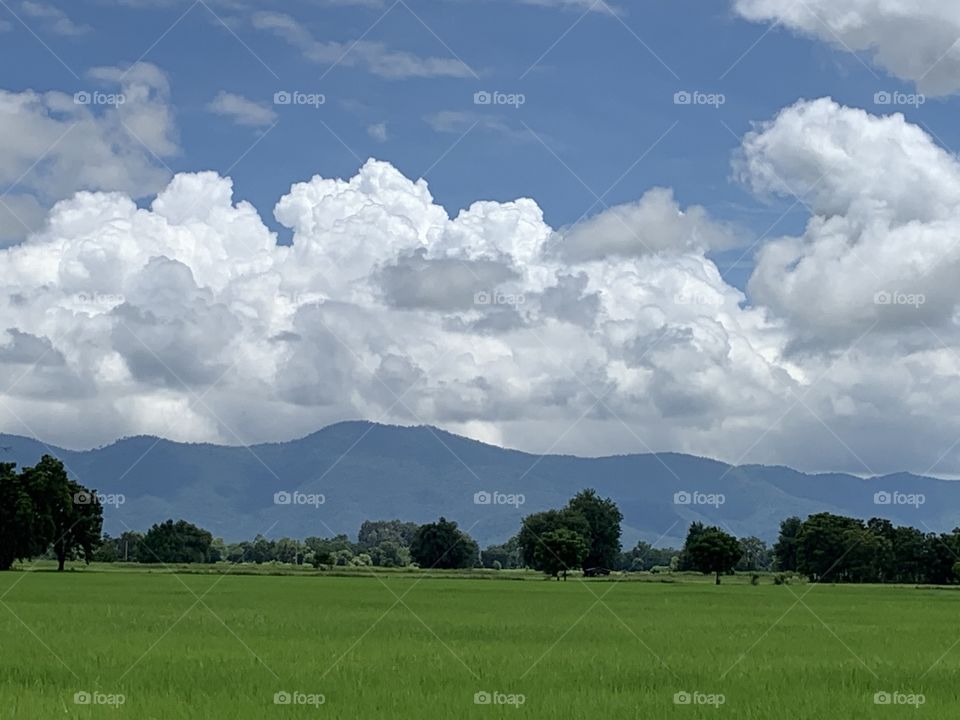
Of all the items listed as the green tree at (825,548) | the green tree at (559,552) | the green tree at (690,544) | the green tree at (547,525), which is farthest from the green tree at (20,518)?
the green tree at (825,548)

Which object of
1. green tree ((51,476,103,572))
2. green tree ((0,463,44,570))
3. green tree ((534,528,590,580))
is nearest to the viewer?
green tree ((0,463,44,570))

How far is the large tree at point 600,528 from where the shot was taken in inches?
6535

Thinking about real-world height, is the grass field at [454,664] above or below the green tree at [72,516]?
below

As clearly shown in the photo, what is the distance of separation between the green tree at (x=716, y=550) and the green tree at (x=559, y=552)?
13.7 m

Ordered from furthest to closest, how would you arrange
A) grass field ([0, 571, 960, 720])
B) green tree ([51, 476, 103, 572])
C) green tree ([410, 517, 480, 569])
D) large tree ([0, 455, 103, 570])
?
1. green tree ([410, 517, 480, 569])
2. green tree ([51, 476, 103, 572])
3. large tree ([0, 455, 103, 570])
4. grass field ([0, 571, 960, 720])

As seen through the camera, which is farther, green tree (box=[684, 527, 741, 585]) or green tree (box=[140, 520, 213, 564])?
green tree (box=[140, 520, 213, 564])

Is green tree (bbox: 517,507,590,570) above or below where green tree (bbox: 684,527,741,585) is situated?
above

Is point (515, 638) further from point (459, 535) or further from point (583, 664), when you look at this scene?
point (459, 535)

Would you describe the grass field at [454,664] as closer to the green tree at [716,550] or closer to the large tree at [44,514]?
the large tree at [44,514]

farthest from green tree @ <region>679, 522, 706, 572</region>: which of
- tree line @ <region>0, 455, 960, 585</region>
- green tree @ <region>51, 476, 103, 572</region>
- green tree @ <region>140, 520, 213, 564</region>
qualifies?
green tree @ <region>140, 520, 213, 564</region>

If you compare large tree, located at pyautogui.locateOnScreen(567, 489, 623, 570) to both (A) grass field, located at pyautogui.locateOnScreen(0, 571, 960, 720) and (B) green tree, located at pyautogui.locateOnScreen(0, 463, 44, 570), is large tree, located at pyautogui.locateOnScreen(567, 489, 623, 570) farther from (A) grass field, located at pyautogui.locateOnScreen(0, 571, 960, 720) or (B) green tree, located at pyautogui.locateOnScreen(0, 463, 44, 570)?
(A) grass field, located at pyautogui.locateOnScreen(0, 571, 960, 720)

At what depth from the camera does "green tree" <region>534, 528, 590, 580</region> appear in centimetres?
13838

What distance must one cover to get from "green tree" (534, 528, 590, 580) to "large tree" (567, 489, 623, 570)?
73.7 ft

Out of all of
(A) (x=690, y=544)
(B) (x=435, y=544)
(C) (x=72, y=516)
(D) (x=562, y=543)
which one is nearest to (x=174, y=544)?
(B) (x=435, y=544)
